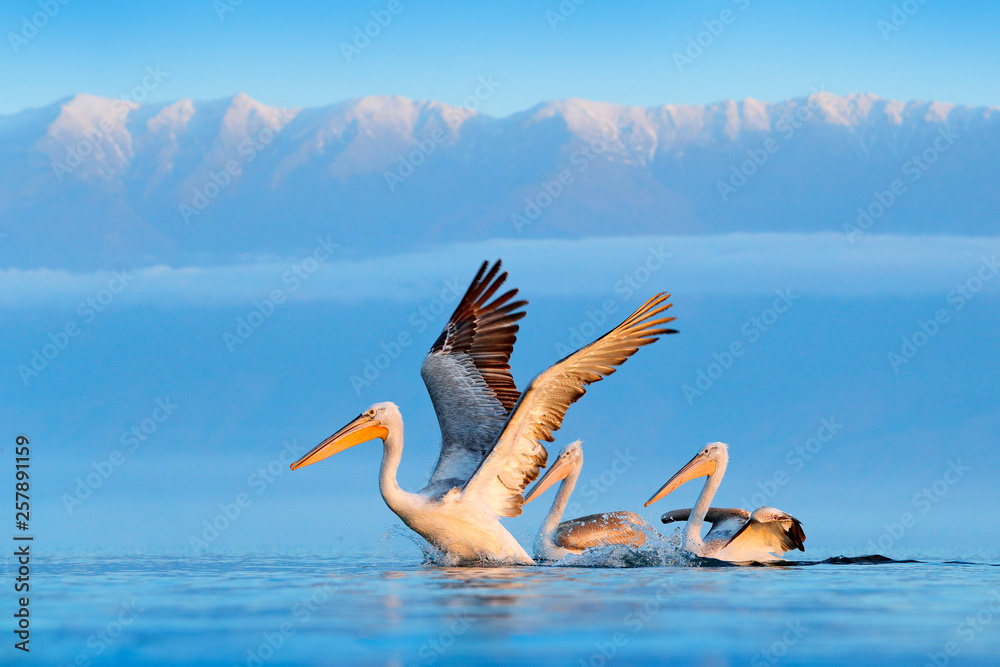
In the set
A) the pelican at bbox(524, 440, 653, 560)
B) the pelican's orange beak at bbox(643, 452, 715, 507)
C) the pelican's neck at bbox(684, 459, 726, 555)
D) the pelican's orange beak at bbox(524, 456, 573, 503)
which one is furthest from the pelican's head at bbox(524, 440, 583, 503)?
the pelican's neck at bbox(684, 459, 726, 555)

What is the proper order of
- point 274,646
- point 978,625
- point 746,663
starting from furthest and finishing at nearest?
point 978,625, point 274,646, point 746,663

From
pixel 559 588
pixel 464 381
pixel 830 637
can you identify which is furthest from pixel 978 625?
pixel 464 381

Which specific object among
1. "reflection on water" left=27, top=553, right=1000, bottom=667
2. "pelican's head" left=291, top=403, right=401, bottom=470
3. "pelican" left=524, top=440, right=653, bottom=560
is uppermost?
"pelican's head" left=291, top=403, right=401, bottom=470

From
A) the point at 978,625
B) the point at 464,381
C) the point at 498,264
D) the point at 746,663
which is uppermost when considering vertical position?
the point at 498,264

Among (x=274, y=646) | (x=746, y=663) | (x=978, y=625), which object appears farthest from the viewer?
(x=978, y=625)

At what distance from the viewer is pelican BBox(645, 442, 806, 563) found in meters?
12.6

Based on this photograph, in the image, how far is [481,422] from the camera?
12.8 meters

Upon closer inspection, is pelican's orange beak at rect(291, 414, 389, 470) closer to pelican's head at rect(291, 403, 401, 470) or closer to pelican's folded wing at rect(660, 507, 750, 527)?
pelican's head at rect(291, 403, 401, 470)

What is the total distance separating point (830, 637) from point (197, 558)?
962 centimetres

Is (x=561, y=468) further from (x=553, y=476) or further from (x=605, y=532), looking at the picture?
(x=605, y=532)

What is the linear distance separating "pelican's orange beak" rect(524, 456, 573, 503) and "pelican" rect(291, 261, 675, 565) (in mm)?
2251

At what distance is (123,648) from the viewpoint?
703cm

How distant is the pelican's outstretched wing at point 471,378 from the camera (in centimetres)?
1279

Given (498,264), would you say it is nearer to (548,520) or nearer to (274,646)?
(548,520)
